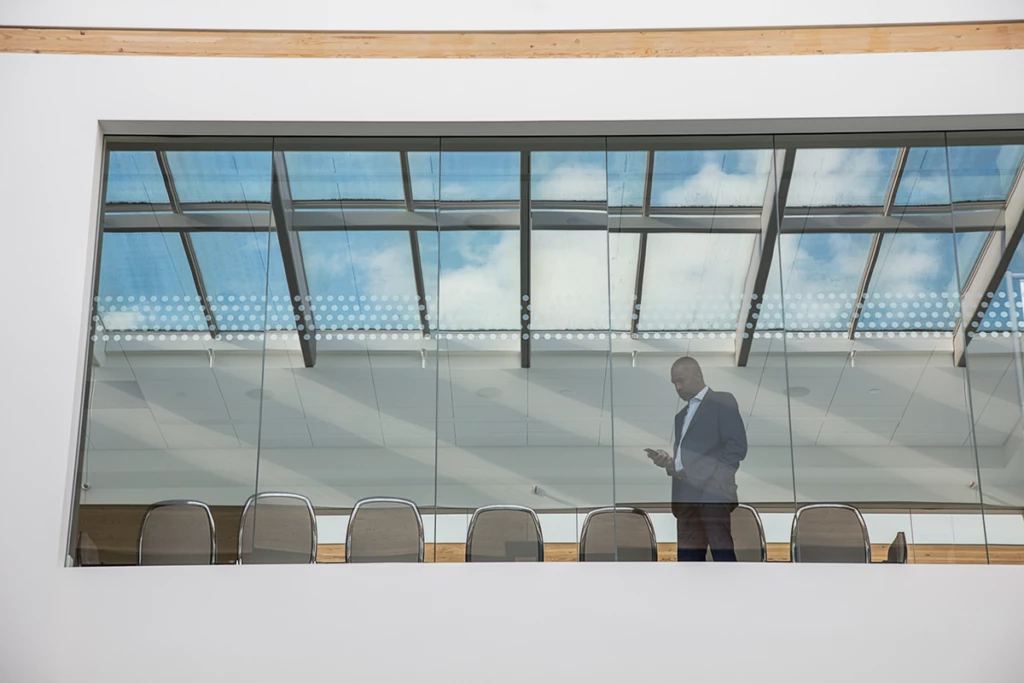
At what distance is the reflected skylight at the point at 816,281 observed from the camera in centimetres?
716

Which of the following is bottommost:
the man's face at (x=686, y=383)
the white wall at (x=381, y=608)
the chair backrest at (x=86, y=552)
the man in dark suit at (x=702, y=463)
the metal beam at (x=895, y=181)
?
the white wall at (x=381, y=608)

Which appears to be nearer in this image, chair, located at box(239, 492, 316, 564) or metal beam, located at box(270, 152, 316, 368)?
chair, located at box(239, 492, 316, 564)

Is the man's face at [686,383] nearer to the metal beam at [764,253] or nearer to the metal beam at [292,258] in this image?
the metal beam at [764,253]

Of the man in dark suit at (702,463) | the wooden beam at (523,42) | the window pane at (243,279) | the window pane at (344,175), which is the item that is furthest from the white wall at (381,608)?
the window pane at (344,175)

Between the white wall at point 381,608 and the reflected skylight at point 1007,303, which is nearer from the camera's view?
the white wall at point 381,608

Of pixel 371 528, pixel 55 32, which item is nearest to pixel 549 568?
pixel 371 528

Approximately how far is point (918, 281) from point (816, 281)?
639mm

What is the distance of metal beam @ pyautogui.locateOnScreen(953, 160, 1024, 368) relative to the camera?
7051mm

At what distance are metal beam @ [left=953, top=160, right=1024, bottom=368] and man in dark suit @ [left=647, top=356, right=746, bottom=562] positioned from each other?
149cm

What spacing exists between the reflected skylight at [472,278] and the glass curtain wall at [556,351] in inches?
0.7

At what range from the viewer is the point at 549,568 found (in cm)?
645

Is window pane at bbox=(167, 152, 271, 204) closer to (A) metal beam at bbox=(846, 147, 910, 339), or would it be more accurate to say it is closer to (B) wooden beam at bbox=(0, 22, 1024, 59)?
(B) wooden beam at bbox=(0, 22, 1024, 59)

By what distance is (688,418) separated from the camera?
22.8 ft

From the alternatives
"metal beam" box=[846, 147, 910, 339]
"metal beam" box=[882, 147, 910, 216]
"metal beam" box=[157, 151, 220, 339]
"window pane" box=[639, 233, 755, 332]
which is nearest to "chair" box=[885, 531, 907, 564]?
"metal beam" box=[846, 147, 910, 339]
